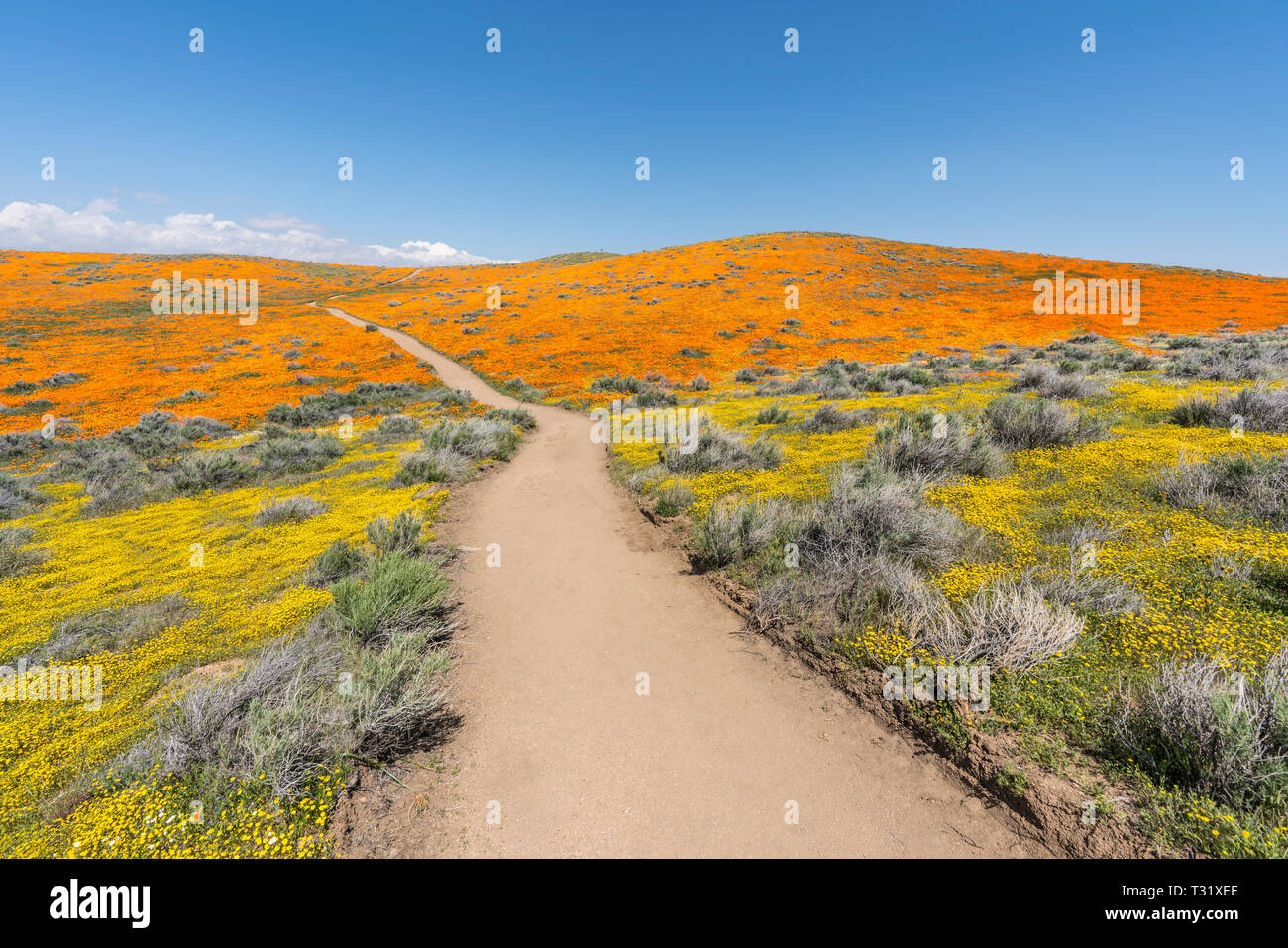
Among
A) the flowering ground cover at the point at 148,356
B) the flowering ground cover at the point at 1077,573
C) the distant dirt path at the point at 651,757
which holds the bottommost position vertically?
the distant dirt path at the point at 651,757

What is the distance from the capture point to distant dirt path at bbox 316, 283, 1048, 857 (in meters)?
3.54

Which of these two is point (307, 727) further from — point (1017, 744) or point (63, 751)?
point (1017, 744)

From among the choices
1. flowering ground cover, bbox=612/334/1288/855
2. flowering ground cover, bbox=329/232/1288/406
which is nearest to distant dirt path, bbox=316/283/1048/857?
flowering ground cover, bbox=612/334/1288/855

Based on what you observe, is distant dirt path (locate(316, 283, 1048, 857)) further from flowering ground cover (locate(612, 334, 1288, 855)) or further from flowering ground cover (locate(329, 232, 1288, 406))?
flowering ground cover (locate(329, 232, 1288, 406))

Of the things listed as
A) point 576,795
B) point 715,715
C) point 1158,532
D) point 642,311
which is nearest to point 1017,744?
point 715,715

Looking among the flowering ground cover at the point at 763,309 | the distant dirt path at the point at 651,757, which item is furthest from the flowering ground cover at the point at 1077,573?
the flowering ground cover at the point at 763,309

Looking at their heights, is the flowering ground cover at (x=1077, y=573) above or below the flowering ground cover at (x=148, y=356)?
below

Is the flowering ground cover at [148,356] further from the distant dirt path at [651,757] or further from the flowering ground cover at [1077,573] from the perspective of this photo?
the flowering ground cover at [1077,573]

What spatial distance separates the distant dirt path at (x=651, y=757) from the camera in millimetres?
3537

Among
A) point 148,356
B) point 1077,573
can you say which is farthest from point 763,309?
point 148,356

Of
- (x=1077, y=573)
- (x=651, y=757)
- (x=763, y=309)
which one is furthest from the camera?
(x=763, y=309)

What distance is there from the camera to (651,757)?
426cm

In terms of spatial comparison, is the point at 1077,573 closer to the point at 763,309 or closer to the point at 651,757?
the point at 651,757
